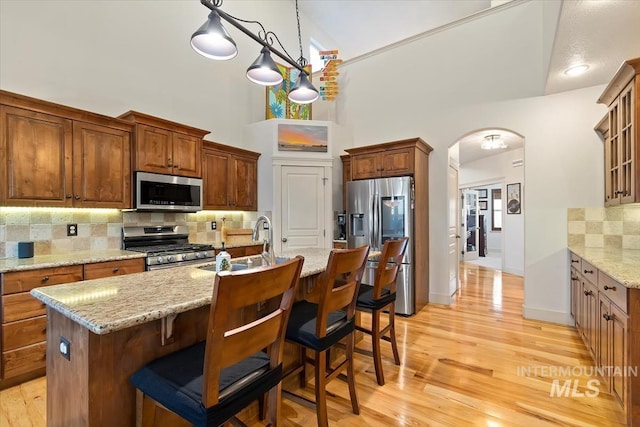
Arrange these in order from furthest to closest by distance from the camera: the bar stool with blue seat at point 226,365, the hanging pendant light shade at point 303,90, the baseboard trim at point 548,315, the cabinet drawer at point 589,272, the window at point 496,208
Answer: the window at point 496,208 < the baseboard trim at point 548,315 < the hanging pendant light shade at point 303,90 < the cabinet drawer at point 589,272 < the bar stool with blue seat at point 226,365

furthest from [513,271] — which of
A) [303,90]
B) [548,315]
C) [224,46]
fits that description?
[224,46]

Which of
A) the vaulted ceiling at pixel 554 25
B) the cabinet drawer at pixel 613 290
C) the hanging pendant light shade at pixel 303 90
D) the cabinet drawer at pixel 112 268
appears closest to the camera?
the cabinet drawer at pixel 613 290

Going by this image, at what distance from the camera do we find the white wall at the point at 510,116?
11.3ft

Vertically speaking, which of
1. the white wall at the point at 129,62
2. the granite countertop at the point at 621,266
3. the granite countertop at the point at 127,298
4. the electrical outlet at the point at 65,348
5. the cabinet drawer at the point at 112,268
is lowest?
the electrical outlet at the point at 65,348

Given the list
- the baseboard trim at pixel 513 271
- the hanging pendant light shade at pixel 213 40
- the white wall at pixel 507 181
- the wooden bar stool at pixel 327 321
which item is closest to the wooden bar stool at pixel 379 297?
the wooden bar stool at pixel 327 321

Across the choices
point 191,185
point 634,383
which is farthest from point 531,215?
point 191,185

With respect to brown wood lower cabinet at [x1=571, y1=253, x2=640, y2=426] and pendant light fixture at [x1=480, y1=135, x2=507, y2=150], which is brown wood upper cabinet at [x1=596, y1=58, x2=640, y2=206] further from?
pendant light fixture at [x1=480, y1=135, x2=507, y2=150]

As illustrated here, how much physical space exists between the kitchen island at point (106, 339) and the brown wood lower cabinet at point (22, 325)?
1232 mm

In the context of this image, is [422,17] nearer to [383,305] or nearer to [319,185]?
[319,185]

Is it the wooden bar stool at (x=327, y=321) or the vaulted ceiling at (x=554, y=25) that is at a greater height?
the vaulted ceiling at (x=554, y=25)

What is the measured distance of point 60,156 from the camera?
2674 mm

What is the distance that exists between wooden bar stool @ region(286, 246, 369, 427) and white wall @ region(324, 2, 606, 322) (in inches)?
110

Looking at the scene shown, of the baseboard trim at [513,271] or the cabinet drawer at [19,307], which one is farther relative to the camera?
the baseboard trim at [513,271]

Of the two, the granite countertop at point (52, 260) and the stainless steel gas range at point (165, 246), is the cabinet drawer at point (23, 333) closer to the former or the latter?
the granite countertop at point (52, 260)
